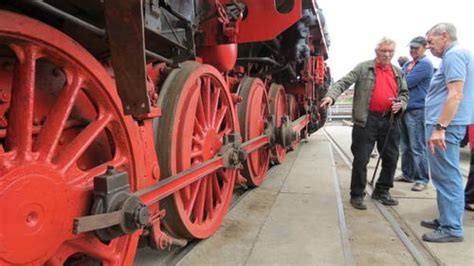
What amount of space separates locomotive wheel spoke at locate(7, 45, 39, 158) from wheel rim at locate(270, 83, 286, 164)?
3385mm

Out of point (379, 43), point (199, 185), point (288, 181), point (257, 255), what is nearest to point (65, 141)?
point (199, 185)

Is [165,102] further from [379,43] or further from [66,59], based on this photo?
[379,43]

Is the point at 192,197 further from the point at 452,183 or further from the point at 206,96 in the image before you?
the point at 452,183

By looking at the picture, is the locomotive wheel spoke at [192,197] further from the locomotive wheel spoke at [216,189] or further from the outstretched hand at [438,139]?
the outstretched hand at [438,139]

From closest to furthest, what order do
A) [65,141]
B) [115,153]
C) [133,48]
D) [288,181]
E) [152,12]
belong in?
[133,48] → [65,141] → [115,153] → [152,12] → [288,181]

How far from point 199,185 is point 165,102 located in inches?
25.3

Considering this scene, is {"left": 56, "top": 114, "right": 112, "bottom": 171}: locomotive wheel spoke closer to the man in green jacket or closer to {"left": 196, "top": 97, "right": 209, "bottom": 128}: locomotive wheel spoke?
{"left": 196, "top": 97, "right": 209, "bottom": 128}: locomotive wheel spoke

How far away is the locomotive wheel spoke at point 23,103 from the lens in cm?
125

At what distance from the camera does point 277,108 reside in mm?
4895

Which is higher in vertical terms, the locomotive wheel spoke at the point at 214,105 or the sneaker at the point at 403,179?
the locomotive wheel spoke at the point at 214,105

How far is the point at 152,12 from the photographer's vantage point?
188 cm

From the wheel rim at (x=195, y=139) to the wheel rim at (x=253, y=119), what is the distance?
2.18ft

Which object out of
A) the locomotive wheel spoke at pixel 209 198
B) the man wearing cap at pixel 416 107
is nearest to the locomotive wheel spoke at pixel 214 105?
the locomotive wheel spoke at pixel 209 198

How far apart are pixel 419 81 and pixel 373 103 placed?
1418 millimetres
